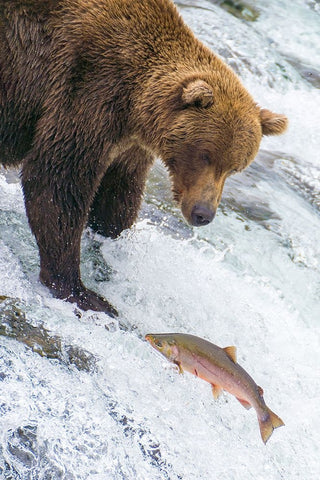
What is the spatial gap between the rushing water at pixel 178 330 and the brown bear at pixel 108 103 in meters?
0.87

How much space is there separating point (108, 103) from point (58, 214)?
2.70ft

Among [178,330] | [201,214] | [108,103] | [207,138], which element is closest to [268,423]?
[201,214]

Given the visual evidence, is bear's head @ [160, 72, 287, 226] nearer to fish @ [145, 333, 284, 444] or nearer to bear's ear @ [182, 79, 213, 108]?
bear's ear @ [182, 79, 213, 108]

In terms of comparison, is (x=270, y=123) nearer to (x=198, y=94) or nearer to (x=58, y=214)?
(x=198, y=94)

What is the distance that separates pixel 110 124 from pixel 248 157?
0.94 metres

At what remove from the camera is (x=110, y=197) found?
6.20m

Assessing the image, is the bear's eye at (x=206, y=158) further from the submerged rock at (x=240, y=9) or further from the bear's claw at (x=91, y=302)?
the submerged rock at (x=240, y=9)

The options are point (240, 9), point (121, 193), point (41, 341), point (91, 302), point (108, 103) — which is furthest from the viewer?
point (240, 9)

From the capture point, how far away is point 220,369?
4523mm

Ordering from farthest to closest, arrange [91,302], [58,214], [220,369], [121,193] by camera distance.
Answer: [121,193]
[91,302]
[58,214]
[220,369]

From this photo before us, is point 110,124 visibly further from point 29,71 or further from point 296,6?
point 296,6

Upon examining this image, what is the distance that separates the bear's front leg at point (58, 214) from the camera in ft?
17.2

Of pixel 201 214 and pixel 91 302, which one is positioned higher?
pixel 201 214

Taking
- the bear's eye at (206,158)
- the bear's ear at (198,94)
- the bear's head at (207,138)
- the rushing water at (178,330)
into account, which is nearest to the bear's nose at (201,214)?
the bear's head at (207,138)
